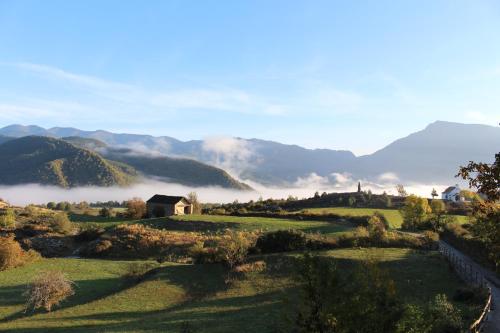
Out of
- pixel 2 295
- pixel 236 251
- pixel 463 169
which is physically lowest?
pixel 2 295

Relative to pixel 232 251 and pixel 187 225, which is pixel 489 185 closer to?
pixel 232 251

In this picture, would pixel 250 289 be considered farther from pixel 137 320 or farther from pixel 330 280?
pixel 330 280

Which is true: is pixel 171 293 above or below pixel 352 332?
below

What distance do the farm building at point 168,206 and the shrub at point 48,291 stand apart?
223 ft

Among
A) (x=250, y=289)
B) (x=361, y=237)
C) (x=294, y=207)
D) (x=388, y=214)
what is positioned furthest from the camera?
(x=294, y=207)

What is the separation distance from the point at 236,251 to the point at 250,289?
7109 millimetres

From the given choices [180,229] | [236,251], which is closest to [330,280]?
[236,251]

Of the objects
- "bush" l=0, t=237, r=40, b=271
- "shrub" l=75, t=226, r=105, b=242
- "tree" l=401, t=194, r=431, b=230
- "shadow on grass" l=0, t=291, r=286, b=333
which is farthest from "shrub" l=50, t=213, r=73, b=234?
"tree" l=401, t=194, r=431, b=230

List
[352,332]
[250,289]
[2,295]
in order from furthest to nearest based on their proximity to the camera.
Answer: [2,295], [250,289], [352,332]

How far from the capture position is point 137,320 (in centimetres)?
3372

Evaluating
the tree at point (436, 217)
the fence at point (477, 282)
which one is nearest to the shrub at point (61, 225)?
the fence at point (477, 282)

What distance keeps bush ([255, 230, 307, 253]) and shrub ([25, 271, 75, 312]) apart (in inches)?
922

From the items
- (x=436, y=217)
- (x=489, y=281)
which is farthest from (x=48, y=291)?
(x=436, y=217)

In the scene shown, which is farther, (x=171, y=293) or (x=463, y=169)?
(x=171, y=293)
